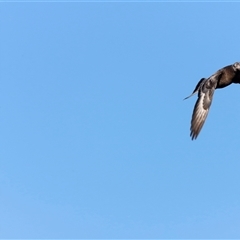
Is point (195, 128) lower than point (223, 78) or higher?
lower

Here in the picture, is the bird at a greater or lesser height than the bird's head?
lesser

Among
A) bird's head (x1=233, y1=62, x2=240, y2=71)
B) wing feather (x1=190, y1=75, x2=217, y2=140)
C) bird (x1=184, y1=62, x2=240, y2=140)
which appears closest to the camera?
wing feather (x1=190, y1=75, x2=217, y2=140)

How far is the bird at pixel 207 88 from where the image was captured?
25672 millimetres

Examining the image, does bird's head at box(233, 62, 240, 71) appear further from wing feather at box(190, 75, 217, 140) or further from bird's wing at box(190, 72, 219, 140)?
wing feather at box(190, 75, 217, 140)

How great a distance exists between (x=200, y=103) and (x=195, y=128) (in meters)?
1.29

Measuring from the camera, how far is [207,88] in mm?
26797

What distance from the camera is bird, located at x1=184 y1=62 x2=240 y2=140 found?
84.2 ft

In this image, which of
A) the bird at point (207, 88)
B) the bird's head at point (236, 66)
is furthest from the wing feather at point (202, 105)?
the bird's head at point (236, 66)

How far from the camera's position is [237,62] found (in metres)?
28.0

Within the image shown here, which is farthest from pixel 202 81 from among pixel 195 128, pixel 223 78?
pixel 195 128

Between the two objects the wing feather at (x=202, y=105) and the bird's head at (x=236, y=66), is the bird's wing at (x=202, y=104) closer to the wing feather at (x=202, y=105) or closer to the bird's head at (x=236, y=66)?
the wing feather at (x=202, y=105)

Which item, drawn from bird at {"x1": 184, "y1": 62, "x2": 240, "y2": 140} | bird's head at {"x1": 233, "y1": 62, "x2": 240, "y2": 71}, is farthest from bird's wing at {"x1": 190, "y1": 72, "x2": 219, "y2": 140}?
bird's head at {"x1": 233, "y1": 62, "x2": 240, "y2": 71}

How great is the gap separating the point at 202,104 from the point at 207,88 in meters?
0.77

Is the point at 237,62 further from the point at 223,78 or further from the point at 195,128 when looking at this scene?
the point at 195,128
